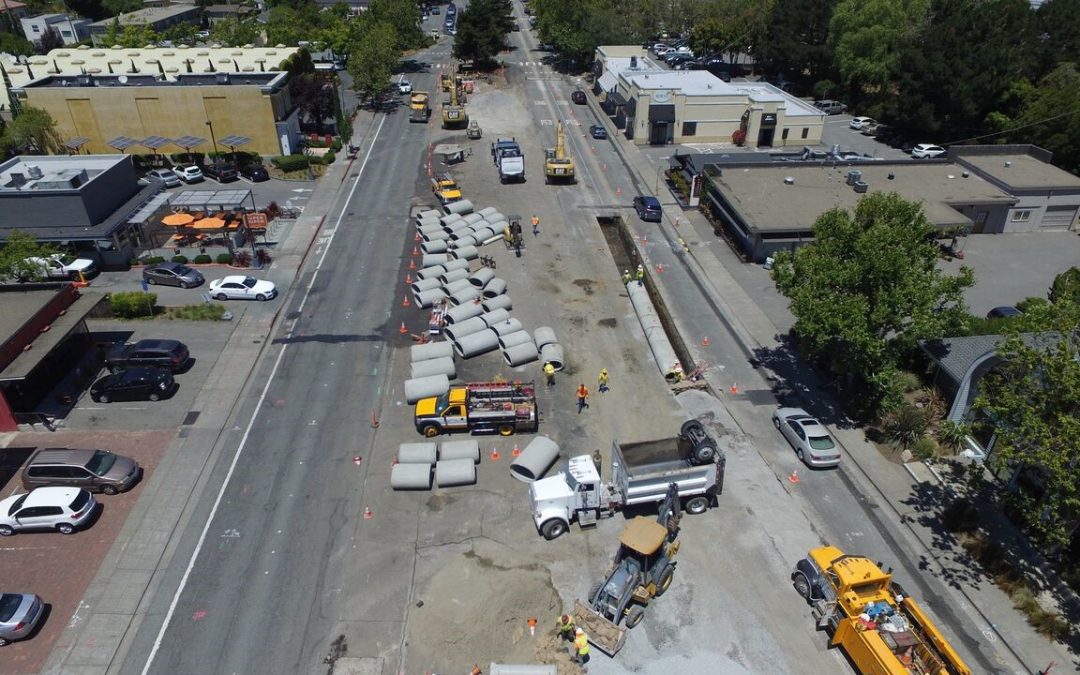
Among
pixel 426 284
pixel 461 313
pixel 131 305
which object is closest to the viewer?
pixel 461 313

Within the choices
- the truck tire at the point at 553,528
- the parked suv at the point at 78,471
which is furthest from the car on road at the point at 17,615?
the truck tire at the point at 553,528

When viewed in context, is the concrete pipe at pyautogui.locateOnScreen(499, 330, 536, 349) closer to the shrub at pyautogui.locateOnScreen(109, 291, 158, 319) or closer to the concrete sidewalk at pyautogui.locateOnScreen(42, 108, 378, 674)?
the concrete sidewalk at pyautogui.locateOnScreen(42, 108, 378, 674)

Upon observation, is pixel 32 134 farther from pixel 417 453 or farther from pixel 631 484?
pixel 631 484

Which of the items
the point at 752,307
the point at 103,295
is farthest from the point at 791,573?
the point at 103,295

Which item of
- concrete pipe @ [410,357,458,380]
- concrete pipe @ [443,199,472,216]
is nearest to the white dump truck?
concrete pipe @ [410,357,458,380]

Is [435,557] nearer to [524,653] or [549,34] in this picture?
[524,653]

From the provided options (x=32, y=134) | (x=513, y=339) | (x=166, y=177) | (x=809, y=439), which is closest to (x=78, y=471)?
(x=513, y=339)
